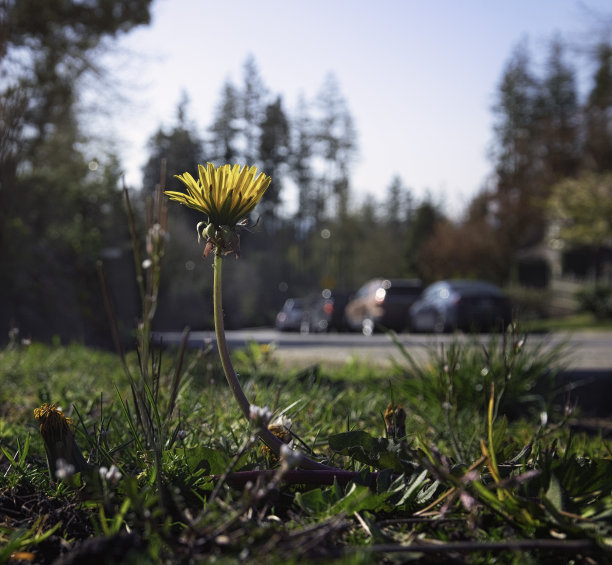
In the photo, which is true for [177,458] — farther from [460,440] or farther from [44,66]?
[44,66]

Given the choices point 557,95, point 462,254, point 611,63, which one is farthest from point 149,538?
point 557,95

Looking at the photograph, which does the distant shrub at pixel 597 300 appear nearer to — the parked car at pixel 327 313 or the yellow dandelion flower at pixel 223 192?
the parked car at pixel 327 313

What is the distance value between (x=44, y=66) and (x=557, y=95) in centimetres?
5134

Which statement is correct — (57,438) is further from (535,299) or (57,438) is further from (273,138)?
(273,138)

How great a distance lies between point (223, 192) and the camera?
152 centimetres

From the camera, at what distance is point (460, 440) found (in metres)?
2.71

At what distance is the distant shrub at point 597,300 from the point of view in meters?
25.3

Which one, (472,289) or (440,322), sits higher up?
(472,289)

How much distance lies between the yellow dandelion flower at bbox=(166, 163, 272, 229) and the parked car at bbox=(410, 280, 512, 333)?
15.7 m

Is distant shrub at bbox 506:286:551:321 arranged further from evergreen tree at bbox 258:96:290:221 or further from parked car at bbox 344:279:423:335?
evergreen tree at bbox 258:96:290:221

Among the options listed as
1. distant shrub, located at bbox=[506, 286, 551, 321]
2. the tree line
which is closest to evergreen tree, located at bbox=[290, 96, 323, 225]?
the tree line

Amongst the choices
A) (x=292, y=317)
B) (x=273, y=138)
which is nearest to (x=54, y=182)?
(x=292, y=317)

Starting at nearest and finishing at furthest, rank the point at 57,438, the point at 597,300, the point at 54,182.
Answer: the point at 57,438, the point at 54,182, the point at 597,300

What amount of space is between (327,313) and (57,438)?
81.8 ft
